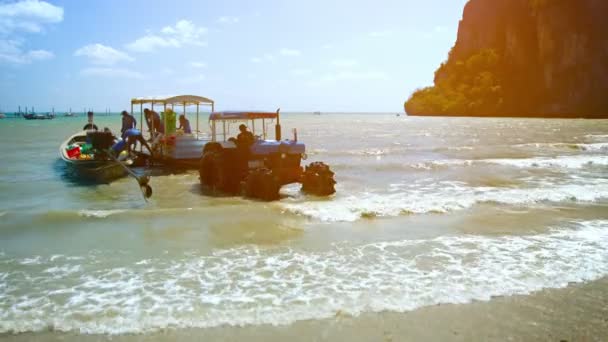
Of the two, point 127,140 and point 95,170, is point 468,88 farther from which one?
point 95,170

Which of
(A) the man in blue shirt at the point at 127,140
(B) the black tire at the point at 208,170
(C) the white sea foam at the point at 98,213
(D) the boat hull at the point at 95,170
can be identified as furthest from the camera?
(A) the man in blue shirt at the point at 127,140

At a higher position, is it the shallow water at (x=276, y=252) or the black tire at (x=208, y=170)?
the black tire at (x=208, y=170)

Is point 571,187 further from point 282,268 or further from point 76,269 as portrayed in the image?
point 76,269

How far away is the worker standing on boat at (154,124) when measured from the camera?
17.8m

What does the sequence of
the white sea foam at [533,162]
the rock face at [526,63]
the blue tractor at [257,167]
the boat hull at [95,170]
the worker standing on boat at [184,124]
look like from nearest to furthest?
the blue tractor at [257,167] < the boat hull at [95,170] < the worker standing on boat at [184,124] < the white sea foam at [533,162] < the rock face at [526,63]

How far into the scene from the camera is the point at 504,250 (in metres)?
7.21

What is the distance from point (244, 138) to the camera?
1272cm

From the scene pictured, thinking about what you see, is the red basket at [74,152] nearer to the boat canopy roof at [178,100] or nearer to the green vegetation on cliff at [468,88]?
the boat canopy roof at [178,100]

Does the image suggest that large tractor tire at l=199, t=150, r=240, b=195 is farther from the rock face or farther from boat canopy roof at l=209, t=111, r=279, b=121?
the rock face

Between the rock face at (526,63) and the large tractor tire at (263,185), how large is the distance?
335ft

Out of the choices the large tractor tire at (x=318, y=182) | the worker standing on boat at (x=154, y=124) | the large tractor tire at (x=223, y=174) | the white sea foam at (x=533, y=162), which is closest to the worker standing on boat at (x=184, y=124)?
the worker standing on boat at (x=154, y=124)

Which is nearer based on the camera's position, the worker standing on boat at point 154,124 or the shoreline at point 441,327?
the shoreline at point 441,327

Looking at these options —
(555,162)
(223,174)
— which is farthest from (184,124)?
(555,162)

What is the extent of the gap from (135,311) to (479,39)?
13994cm
